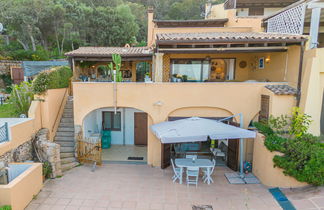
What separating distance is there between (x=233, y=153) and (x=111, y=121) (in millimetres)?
9306

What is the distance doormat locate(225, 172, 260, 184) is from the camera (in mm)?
9414

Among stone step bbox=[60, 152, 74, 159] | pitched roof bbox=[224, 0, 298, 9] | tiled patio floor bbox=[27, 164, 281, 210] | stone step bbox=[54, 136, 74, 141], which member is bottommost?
tiled patio floor bbox=[27, 164, 281, 210]

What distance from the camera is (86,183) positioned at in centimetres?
929

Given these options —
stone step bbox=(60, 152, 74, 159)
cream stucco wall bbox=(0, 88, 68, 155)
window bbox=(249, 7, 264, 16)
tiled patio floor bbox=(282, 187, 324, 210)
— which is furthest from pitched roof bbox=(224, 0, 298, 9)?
stone step bbox=(60, 152, 74, 159)

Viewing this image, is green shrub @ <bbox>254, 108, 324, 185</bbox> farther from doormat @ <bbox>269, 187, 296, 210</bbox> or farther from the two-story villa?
doormat @ <bbox>269, 187, 296, 210</bbox>

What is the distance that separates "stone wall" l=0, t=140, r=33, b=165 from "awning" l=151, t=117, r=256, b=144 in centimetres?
662

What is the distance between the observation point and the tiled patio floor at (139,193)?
764cm

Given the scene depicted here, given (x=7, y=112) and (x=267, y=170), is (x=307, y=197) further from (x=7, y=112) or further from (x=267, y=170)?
(x=7, y=112)

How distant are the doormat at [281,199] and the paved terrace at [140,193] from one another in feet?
0.61

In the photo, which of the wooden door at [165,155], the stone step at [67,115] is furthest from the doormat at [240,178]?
the stone step at [67,115]

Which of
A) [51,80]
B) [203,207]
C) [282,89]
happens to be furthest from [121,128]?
[282,89]

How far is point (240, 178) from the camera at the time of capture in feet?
32.1

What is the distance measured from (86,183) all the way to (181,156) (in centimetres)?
564

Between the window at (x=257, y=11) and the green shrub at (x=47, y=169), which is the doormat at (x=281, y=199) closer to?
the green shrub at (x=47, y=169)
